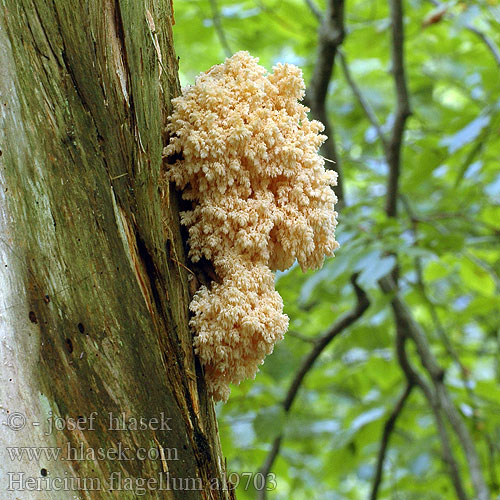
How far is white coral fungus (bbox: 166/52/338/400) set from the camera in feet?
4.38

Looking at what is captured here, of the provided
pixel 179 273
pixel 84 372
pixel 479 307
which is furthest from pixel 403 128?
pixel 84 372

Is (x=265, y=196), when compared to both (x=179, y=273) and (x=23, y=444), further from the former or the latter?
(x=23, y=444)

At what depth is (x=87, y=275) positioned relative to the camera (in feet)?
3.88

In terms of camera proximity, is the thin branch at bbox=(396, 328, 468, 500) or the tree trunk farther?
the thin branch at bbox=(396, 328, 468, 500)

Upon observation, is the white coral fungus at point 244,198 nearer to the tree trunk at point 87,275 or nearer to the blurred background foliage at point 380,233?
the tree trunk at point 87,275

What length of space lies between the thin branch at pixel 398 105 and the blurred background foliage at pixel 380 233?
12cm

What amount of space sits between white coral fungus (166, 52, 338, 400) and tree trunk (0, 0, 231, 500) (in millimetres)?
79

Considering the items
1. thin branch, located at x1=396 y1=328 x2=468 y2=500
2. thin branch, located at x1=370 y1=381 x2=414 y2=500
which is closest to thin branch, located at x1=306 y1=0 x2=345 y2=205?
thin branch, located at x1=396 y1=328 x2=468 y2=500

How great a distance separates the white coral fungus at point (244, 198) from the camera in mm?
1335

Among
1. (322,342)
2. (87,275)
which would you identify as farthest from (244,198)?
(322,342)

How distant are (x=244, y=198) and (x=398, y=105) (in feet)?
7.95

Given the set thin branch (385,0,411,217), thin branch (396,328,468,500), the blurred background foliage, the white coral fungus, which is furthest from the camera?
thin branch (396,328,468,500)

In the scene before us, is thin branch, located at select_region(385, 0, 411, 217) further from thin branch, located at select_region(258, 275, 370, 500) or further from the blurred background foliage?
thin branch, located at select_region(258, 275, 370, 500)

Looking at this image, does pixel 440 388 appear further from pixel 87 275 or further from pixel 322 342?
pixel 87 275
